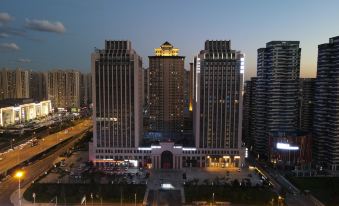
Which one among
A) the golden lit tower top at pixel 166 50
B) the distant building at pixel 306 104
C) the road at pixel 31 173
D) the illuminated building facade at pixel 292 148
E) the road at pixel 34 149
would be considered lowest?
the road at pixel 31 173

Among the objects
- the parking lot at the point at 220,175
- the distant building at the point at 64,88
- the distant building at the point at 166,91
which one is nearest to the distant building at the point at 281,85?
the parking lot at the point at 220,175

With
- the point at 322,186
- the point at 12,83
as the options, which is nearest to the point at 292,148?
the point at 322,186

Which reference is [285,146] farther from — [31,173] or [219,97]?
[31,173]

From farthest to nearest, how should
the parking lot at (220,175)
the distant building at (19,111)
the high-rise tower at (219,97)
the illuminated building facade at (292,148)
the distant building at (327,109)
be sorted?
the distant building at (19,111), the high-rise tower at (219,97), the illuminated building facade at (292,148), the distant building at (327,109), the parking lot at (220,175)

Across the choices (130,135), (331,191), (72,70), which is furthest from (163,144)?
(72,70)

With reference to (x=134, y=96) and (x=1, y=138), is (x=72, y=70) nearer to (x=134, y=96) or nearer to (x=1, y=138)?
(x=1, y=138)

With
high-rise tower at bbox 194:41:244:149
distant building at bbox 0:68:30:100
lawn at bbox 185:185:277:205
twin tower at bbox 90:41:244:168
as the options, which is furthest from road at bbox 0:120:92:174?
distant building at bbox 0:68:30:100

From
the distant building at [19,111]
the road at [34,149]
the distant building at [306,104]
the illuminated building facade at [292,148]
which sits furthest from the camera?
the distant building at [19,111]

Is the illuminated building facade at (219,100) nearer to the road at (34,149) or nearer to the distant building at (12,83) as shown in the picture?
the road at (34,149)
